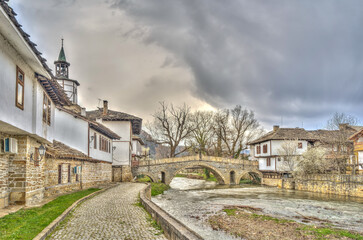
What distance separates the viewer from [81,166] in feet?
60.1

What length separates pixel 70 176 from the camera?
16.6 meters

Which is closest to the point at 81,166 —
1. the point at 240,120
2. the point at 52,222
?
the point at 52,222

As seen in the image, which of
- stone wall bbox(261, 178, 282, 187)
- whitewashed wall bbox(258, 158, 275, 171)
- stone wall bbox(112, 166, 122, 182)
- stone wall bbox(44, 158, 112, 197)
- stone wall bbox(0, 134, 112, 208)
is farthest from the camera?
whitewashed wall bbox(258, 158, 275, 171)

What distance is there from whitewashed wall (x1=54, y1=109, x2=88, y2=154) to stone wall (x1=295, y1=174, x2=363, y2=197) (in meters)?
20.0

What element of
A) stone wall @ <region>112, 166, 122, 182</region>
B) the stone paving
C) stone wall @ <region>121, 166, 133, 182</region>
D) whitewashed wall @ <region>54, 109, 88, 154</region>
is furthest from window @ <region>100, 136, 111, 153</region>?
the stone paving

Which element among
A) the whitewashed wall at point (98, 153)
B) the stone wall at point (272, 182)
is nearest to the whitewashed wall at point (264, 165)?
the stone wall at point (272, 182)

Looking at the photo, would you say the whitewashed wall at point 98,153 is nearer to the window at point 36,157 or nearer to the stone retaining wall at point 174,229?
the window at point 36,157

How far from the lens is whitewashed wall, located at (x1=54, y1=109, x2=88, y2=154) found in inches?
672

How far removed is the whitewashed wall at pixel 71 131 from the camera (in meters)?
17.1

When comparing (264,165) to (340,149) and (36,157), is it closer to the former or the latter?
(340,149)

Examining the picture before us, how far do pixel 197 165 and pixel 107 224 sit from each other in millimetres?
27712

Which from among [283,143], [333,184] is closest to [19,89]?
[333,184]

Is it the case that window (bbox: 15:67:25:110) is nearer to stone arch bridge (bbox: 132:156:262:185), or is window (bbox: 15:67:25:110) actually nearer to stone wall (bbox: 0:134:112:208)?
stone wall (bbox: 0:134:112:208)

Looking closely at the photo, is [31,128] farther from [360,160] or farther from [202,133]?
[202,133]
